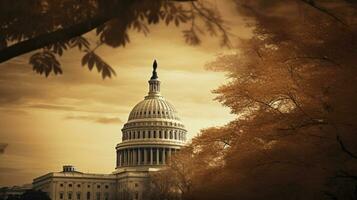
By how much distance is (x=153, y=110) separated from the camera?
89.4 meters

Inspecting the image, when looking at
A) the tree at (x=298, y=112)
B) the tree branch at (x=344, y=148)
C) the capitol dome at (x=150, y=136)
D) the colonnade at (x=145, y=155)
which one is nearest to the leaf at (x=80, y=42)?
the tree at (x=298, y=112)

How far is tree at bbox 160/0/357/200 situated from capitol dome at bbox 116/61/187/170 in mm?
68885

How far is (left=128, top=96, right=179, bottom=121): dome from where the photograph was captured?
3506 inches

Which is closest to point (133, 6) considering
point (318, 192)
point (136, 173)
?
point (318, 192)

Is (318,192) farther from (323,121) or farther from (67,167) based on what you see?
(67,167)

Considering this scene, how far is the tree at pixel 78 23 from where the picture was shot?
4250 millimetres

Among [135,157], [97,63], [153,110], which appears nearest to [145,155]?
[135,157]

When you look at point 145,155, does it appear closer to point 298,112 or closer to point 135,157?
point 135,157

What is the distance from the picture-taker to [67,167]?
279 feet

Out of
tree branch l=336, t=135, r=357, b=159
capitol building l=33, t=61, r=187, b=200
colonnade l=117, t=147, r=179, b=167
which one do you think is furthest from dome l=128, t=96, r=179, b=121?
tree branch l=336, t=135, r=357, b=159

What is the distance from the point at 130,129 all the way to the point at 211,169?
72.6 meters

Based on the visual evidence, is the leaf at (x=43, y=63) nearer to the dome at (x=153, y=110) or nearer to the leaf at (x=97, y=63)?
the leaf at (x=97, y=63)

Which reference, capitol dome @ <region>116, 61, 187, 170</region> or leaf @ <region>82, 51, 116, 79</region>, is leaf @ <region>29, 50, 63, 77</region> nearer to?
leaf @ <region>82, 51, 116, 79</region>

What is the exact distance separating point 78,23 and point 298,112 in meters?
7.65
